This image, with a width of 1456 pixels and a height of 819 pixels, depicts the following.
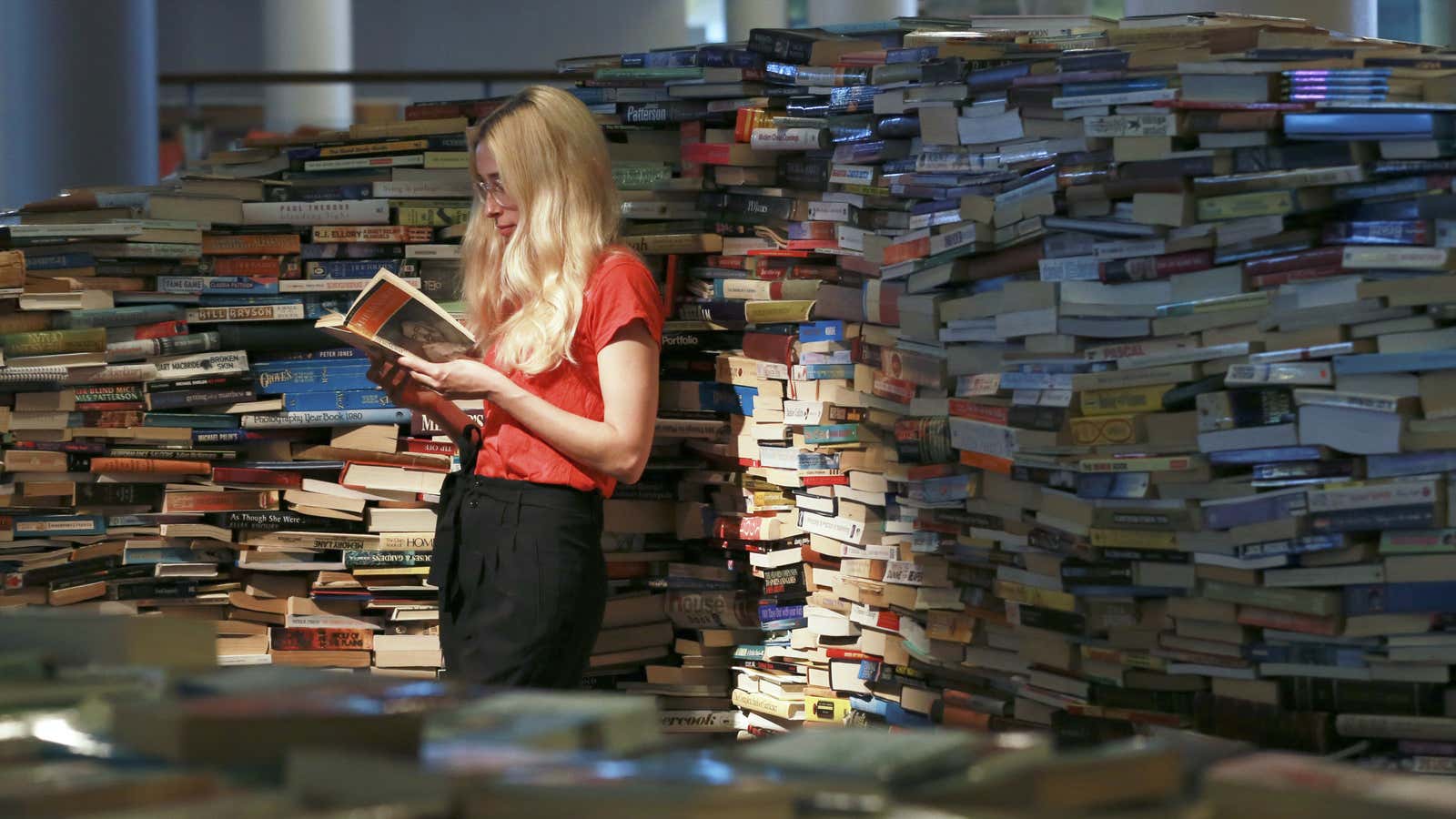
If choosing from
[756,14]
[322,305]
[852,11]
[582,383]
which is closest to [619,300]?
[582,383]

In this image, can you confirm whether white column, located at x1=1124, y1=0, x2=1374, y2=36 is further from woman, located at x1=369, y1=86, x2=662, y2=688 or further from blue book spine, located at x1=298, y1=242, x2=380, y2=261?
blue book spine, located at x1=298, y1=242, x2=380, y2=261

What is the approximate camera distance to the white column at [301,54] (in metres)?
10.8

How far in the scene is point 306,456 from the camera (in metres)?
4.09

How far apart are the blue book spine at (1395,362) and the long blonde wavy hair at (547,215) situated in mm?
1388

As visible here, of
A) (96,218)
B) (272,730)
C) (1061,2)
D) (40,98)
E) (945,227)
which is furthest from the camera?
(1061,2)

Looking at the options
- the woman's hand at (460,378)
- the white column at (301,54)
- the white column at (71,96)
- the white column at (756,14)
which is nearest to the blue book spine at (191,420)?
the woman's hand at (460,378)

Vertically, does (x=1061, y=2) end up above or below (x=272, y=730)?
above

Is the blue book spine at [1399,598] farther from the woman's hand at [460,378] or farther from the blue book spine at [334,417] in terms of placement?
the blue book spine at [334,417]

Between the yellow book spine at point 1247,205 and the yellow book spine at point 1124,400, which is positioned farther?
the yellow book spine at point 1124,400

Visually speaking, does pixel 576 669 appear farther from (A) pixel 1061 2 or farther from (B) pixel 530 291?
(A) pixel 1061 2

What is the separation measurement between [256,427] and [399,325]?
40.3 inches

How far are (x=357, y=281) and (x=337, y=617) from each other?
2.81 ft

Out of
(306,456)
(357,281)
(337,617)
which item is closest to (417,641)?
(337,617)

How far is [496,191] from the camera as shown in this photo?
10.5ft
